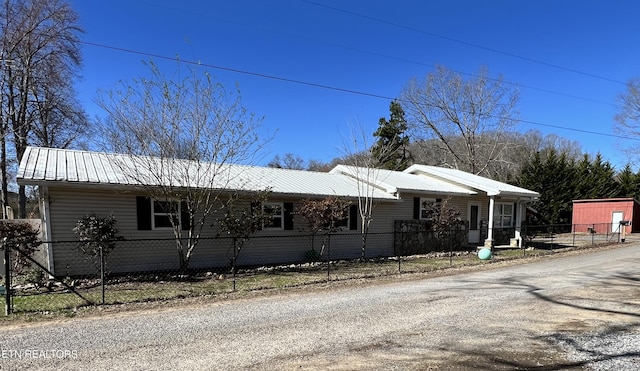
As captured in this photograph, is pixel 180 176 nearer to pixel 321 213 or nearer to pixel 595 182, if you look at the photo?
pixel 321 213

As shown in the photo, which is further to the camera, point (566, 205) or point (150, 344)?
point (566, 205)

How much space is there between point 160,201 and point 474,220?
15228mm

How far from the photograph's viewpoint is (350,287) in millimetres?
8672

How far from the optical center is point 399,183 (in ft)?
54.0

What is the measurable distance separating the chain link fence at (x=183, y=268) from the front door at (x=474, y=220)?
3.67 meters

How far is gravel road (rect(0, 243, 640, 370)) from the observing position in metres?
4.15

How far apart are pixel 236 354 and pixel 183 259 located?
6.66 meters

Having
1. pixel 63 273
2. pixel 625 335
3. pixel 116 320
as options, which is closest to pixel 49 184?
pixel 63 273

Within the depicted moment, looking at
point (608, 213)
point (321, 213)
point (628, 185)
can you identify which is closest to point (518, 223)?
point (608, 213)

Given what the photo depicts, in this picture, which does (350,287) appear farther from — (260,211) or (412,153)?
(412,153)

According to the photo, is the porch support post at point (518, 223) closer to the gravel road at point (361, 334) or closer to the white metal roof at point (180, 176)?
the white metal roof at point (180, 176)

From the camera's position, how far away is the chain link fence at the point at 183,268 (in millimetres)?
7410

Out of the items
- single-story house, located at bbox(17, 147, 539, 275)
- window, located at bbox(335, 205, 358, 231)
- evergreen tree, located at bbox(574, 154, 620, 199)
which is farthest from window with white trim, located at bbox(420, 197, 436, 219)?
evergreen tree, located at bbox(574, 154, 620, 199)

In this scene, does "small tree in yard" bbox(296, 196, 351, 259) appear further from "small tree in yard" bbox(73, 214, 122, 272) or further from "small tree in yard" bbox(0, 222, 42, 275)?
"small tree in yard" bbox(0, 222, 42, 275)
